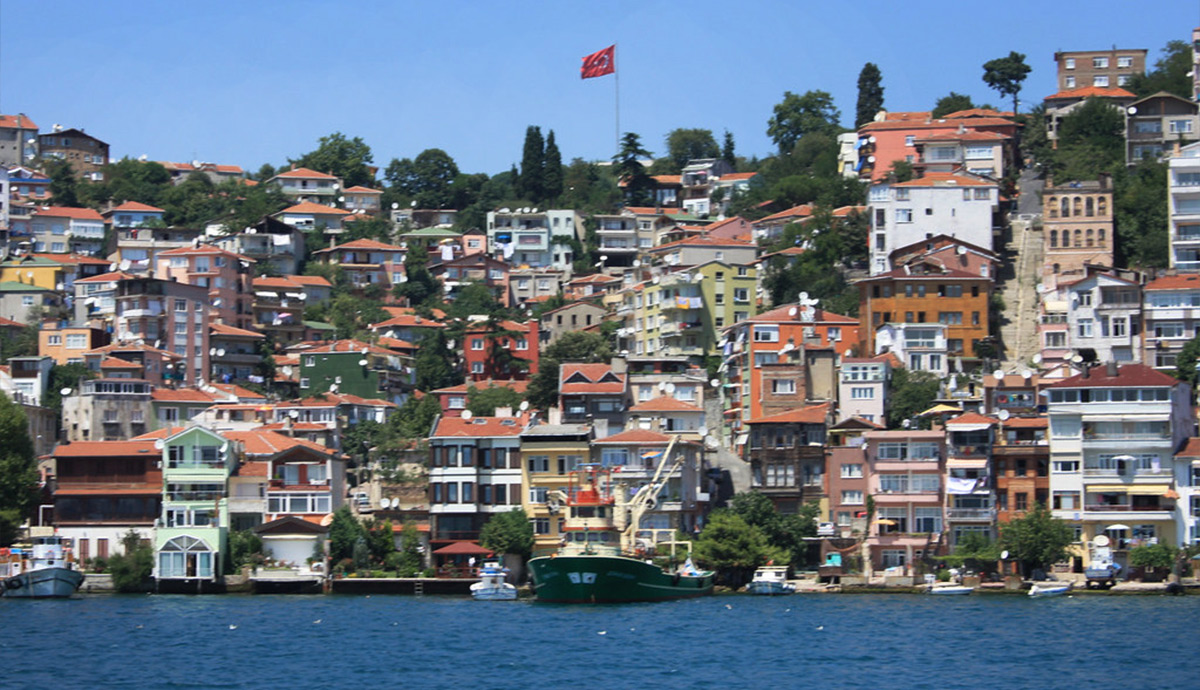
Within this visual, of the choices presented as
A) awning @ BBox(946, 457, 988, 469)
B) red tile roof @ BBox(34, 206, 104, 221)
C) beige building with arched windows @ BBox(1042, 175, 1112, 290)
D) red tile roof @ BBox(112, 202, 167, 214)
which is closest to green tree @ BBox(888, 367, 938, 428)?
awning @ BBox(946, 457, 988, 469)

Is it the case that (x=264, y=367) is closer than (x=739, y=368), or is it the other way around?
(x=739, y=368)

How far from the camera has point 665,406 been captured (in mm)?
86688

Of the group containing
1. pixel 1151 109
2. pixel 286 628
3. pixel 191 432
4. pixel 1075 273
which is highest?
pixel 1151 109

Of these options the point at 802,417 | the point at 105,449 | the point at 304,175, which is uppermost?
the point at 304,175

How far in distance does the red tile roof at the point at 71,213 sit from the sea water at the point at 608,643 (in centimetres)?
6424

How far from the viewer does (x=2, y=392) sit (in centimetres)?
8650

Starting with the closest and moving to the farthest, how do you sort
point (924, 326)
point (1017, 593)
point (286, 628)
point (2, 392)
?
1. point (286, 628)
2. point (1017, 593)
3. point (2, 392)
4. point (924, 326)

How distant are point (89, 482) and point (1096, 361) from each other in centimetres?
4750

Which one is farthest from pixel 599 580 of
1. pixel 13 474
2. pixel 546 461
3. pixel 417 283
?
pixel 417 283

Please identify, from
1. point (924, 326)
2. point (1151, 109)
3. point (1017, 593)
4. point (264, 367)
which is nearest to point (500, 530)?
point (1017, 593)

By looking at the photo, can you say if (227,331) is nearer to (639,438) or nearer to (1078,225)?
(639,438)

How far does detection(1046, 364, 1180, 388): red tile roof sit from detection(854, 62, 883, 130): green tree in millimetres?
64369

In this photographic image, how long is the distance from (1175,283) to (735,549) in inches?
1150

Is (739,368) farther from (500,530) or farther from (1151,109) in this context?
(1151,109)
